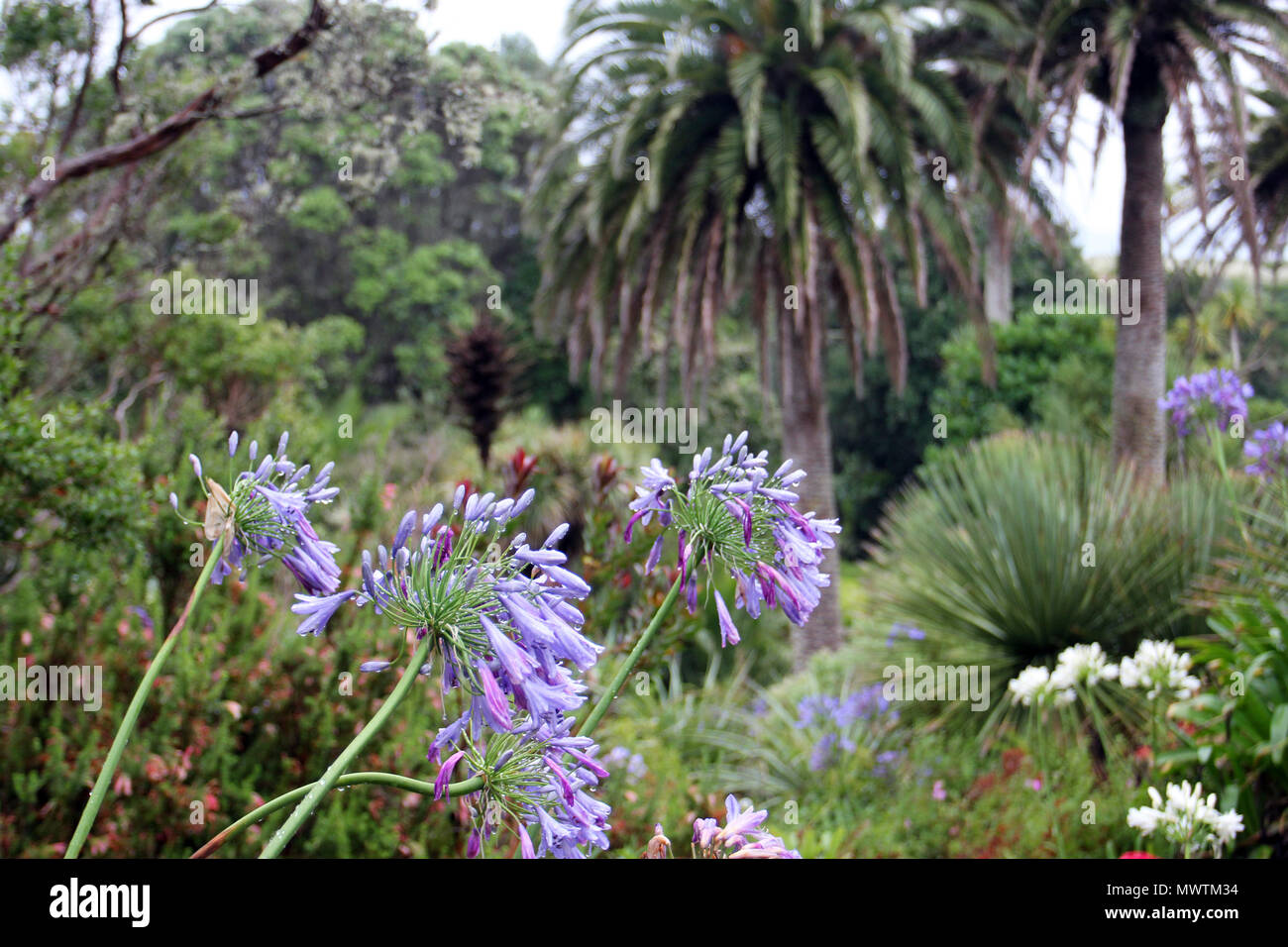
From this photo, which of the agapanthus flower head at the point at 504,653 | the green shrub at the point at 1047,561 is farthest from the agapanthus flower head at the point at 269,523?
the green shrub at the point at 1047,561

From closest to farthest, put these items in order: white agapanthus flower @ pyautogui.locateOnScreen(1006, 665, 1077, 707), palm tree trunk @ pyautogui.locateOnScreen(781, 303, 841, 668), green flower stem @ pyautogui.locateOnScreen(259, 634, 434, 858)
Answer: green flower stem @ pyautogui.locateOnScreen(259, 634, 434, 858) < white agapanthus flower @ pyautogui.locateOnScreen(1006, 665, 1077, 707) < palm tree trunk @ pyautogui.locateOnScreen(781, 303, 841, 668)

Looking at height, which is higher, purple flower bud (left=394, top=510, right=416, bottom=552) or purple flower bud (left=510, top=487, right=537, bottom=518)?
purple flower bud (left=510, top=487, right=537, bottom=518)

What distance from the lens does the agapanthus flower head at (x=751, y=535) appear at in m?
0.96

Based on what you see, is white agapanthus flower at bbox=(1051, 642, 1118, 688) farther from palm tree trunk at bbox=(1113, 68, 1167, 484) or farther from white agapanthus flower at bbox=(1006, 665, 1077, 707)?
palm tree trunk at bbox=(1113, 68, 1167, 484)

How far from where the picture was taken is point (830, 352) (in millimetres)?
25625

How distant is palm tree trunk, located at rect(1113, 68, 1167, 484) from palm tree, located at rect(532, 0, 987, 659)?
1.51 meters

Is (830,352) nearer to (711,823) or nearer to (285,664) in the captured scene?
(285,664)

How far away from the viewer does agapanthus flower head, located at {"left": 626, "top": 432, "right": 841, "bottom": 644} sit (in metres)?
0.96

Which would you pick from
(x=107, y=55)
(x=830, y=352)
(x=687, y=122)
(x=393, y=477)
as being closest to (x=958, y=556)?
(x=687, y=122)

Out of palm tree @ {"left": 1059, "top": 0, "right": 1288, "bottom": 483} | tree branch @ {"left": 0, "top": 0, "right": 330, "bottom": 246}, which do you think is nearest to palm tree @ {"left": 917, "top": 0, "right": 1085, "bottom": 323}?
palm tree @ {"left": 1059, "top": 0, "right": 1288, "bottom": 483}

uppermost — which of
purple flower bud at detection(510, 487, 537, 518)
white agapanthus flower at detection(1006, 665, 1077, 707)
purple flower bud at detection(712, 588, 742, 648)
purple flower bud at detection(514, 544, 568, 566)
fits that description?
purple flower bud at detection(510, 487, 537, 518)

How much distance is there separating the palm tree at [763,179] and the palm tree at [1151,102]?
4.73ft

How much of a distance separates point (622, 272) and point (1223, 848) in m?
8.26

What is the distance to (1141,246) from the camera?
977 centimetres
